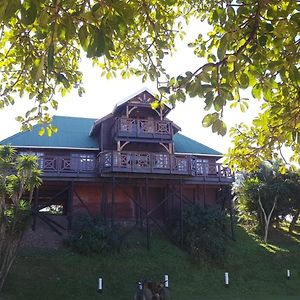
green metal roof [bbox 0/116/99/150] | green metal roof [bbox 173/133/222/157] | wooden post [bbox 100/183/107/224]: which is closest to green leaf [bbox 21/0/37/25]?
wooden post [bbox 100/183/107/224]

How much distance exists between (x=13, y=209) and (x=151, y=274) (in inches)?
303

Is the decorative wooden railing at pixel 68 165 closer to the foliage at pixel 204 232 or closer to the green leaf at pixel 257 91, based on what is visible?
the foliage at pixel 204 232

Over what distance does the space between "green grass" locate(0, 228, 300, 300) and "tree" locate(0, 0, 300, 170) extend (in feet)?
42.8

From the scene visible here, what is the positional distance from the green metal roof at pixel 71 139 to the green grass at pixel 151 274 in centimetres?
715

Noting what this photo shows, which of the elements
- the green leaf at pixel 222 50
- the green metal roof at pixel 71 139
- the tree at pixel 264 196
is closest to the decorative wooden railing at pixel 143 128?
the green metal roof at pixel 71 139

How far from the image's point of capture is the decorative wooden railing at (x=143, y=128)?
Answer: 26375 millimetres

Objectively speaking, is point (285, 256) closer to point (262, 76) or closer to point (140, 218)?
point (140, 218)

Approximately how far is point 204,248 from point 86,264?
21.5ft

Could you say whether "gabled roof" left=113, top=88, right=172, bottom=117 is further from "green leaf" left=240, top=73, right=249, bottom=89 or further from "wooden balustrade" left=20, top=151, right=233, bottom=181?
"green leaf" left=240, top=73, right=249, bottom=89

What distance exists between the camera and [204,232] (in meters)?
24.5

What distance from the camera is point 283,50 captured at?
4.79m

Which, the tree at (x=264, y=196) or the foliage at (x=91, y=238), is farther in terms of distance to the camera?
the tree at (x=264, y=196)

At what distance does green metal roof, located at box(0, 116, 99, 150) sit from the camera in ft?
87.8

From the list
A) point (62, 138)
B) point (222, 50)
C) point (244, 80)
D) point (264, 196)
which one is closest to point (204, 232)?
point (264, 196)
